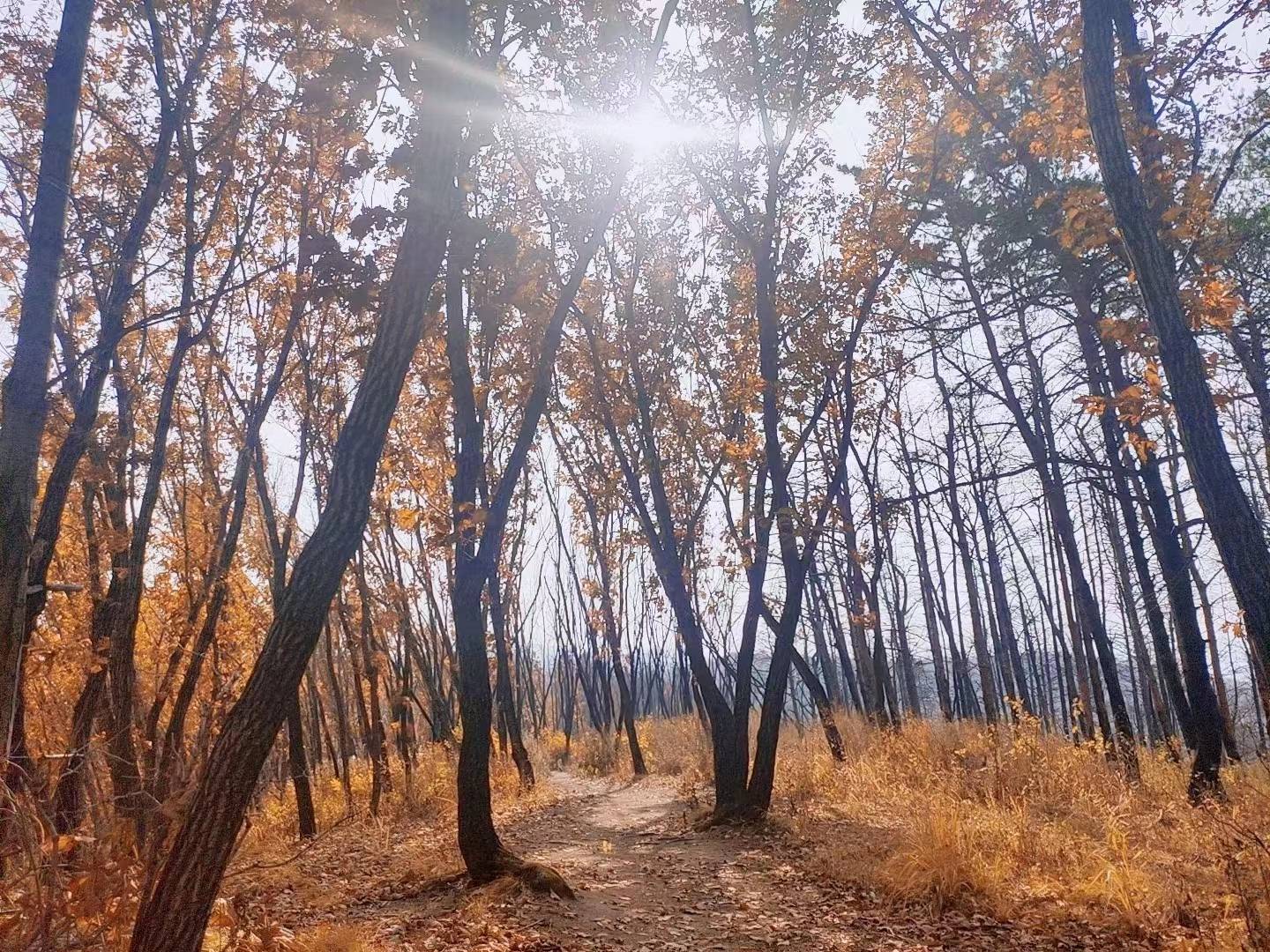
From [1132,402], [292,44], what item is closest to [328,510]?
[1132,402]

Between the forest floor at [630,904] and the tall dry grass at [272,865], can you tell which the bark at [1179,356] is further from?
the tall dry grass at [272,865]

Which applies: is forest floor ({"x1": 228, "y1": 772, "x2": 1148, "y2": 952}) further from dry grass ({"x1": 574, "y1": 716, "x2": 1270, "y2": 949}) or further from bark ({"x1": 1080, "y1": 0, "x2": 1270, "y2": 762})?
bark ({"x1": 1080, "y1": 0, "x2": 1270, "y2": 762})

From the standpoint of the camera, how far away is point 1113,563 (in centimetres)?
2375

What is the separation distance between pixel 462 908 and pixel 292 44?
28.7 ft

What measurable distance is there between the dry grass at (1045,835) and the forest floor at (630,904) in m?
0.25

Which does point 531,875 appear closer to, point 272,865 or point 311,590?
point 272,865

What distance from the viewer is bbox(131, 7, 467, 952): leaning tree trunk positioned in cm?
349

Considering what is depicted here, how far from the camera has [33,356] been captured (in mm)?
3959

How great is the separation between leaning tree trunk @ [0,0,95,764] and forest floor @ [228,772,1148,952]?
2234mm

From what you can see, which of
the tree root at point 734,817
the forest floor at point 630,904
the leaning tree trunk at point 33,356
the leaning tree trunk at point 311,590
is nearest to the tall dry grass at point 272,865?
the forest floor at point 630,904

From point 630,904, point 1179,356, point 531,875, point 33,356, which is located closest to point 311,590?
point 33,356

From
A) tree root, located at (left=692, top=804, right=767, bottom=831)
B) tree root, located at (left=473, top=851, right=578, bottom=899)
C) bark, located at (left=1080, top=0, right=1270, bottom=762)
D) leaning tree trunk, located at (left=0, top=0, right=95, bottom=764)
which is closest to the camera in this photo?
leaning tree trunk, located at (left=0, top=0, right=95, bottom=764)

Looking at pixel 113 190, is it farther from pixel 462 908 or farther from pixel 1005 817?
pixel 1005 817

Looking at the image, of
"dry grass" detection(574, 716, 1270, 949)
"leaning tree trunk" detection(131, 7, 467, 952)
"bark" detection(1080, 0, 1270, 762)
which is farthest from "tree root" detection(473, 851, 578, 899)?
"bark" detection(1080, 0, 1270, 762)
